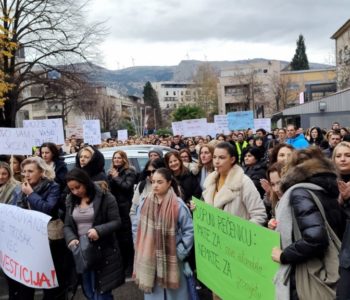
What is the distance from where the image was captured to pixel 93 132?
12523 mm

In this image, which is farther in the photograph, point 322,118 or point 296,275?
point 322,118

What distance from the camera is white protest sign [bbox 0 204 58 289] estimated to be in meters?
4.14

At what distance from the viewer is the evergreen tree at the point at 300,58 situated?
10088 centimetres

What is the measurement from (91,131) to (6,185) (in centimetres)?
772

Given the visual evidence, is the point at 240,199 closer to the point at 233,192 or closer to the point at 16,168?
the point at 233,192

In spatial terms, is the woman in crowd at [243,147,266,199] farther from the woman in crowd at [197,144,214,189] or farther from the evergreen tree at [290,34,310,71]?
the evergreen tree at [290,34,310,71]

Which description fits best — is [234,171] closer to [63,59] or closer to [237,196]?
[237,196]

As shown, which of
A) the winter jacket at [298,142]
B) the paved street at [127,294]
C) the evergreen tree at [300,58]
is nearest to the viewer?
the paved street at [127,294]

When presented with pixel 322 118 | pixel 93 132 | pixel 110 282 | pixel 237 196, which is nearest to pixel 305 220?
pixel 237 196

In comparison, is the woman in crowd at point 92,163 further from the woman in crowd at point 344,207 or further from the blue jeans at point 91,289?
the woman in crowd at point 344,207

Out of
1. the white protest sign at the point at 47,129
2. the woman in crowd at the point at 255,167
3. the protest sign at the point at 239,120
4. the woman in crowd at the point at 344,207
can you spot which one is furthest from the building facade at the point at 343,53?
the woman in crowd at the point at 344,207

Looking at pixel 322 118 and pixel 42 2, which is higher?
pixel 42 2

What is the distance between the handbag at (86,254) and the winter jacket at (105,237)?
2.5 inches

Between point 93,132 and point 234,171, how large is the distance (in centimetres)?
914
